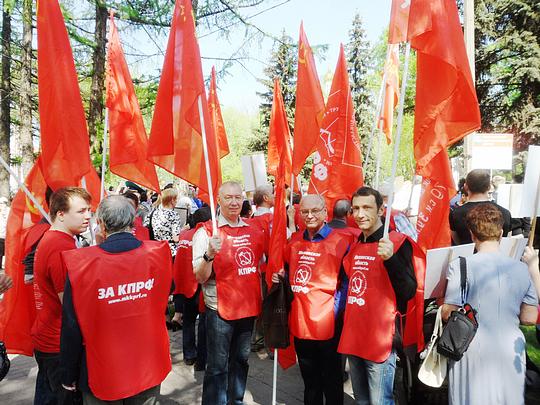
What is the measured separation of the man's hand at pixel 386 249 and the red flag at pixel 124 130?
2662 mm

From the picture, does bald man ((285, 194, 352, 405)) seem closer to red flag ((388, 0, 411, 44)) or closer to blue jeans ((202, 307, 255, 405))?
blue jeans ((202, 307, 255, 405))

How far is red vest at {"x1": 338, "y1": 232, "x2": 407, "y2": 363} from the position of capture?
9.86ft

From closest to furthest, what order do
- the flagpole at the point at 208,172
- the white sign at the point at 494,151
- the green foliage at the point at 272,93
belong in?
the flagpole at the point at 208,172, the white sign at the point at 494,151, the green foliage at the point at 272,93

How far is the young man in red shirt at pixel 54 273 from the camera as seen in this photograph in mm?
2850

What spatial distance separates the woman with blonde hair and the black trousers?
39.5 inches

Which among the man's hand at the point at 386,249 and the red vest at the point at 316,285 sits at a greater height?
the man's hand at the point at 386,249

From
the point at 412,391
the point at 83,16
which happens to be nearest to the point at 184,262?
the point at 412,391

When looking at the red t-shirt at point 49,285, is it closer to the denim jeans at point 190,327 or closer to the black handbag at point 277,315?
the black handbag at point 277,315

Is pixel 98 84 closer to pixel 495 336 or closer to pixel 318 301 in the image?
pixel 318 301

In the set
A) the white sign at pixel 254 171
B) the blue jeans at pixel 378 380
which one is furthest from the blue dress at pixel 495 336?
the white sign at pixel 254 171

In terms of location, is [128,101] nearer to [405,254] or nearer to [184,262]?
[184,262]

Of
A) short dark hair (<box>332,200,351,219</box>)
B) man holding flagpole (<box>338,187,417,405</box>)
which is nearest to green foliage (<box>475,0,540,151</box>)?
short dark hair (<box>332,200,351,219</box>)

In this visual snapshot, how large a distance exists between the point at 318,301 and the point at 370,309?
53 centimetres

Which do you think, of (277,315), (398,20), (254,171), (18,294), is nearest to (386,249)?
(277,315)
